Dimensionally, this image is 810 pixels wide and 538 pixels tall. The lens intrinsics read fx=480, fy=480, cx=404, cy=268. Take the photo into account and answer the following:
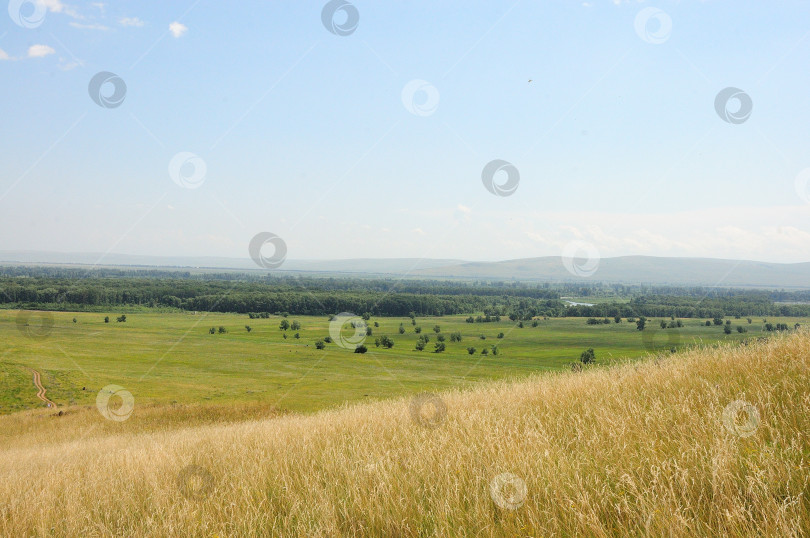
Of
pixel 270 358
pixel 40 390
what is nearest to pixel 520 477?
pixel 40 390

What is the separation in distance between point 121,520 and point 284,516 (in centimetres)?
196

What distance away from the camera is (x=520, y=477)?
4.48m

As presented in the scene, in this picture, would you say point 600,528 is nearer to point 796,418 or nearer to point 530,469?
point 530,469

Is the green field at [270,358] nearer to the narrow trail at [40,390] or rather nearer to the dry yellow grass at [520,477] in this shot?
the narrow trail at [40,390]

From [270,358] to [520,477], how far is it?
119 m

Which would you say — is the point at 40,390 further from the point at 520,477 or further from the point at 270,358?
the point at 520,477

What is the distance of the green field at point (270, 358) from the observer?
7588 centimetres

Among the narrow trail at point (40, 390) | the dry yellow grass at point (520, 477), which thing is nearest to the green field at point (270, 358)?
Answer: the narrow trail at point (40, 390)

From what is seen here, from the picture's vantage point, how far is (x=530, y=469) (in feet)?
14.3

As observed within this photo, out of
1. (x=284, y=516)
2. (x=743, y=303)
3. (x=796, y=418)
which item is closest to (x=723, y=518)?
(x=796, y=418)

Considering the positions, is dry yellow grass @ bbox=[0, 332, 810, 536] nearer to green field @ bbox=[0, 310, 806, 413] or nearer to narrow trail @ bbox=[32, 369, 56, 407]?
green field @ bbox=[0, 310, 806, 413]

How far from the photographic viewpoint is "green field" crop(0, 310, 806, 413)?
2987 inches

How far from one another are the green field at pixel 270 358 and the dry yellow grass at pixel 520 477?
44599 mm

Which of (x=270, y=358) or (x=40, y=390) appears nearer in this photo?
(x=40, y=390)
